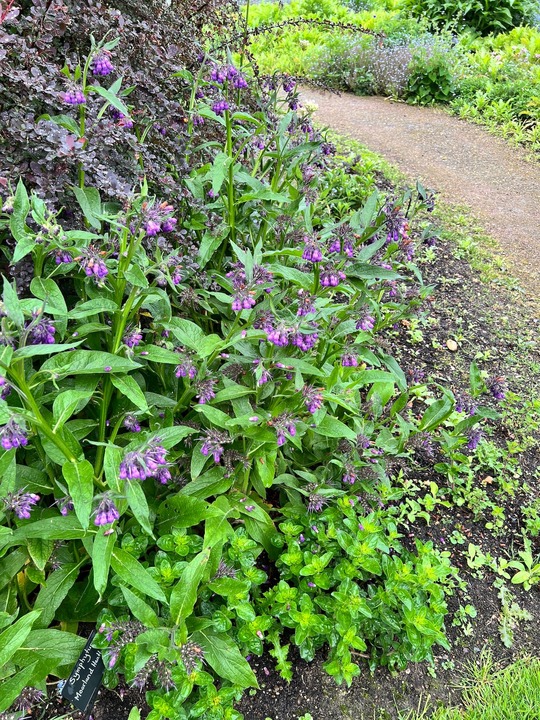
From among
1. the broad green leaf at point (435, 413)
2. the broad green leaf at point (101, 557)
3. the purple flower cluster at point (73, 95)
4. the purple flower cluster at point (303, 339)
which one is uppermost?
the purple flower cluster at point (73, 95)

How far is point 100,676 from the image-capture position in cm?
175

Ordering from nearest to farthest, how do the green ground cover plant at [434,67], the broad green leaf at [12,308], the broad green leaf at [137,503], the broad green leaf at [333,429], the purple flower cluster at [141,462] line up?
1. the broad green leaf at [12,308]
2. the purple flower cluster at [141,462]
3. the broad green leaf at [137,503]
4. the broad green leaf at [333,429]
5. the green ground cover plant at [434,67]

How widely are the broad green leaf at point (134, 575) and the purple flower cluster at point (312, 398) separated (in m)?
0.68

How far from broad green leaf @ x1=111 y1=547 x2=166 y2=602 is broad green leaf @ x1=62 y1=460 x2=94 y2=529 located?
22 centimetres

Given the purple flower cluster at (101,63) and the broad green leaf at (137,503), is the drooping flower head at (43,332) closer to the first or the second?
the broad green leaf at (137,503)

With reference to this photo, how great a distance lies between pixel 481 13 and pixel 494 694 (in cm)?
1059

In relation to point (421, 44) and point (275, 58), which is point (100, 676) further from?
point (421, 44)

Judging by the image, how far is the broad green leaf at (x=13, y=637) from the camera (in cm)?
143

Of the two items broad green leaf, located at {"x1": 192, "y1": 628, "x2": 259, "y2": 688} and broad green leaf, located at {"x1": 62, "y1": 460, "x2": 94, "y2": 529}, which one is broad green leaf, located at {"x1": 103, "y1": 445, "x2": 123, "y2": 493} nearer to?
broad green leaf, located at {"x1": 62, "y1": 460, "x2": 94, "y2": 529}

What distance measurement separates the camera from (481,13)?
9547mm

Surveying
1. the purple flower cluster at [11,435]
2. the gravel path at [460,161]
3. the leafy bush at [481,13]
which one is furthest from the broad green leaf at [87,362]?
the leafy bush at [481,13]

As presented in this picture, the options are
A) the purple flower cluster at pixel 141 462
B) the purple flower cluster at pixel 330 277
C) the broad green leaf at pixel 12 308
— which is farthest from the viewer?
the purple flower cluster at pixel 330 277

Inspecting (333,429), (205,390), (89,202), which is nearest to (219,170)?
(89,202)

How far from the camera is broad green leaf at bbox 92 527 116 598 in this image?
1.49 metres
